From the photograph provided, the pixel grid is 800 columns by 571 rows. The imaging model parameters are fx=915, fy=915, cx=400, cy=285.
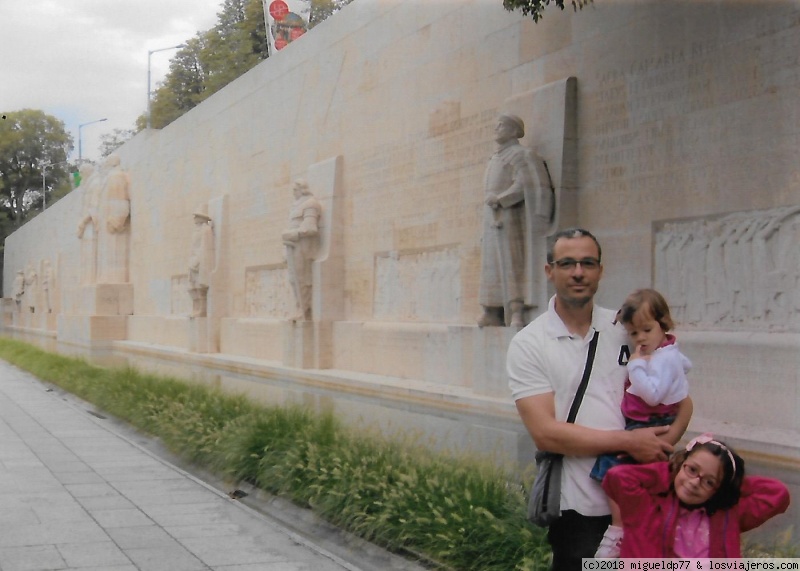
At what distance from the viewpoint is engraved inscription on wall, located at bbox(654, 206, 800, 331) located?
510 centimetres

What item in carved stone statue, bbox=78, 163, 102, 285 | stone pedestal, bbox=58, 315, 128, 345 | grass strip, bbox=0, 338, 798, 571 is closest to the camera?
grass strip, bbox=0, 338, 798, 571

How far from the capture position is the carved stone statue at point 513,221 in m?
6.71

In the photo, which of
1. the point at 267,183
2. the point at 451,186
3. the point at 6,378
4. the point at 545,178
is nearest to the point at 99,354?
the point at 6,378

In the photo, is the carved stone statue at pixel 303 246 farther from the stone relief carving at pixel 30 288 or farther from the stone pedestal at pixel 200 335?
the stone relief carving at pixel 30 288

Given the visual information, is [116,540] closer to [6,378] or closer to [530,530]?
[530,530]

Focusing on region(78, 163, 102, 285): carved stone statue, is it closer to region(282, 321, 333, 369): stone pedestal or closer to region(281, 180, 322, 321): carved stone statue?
region(281, 180, 322, 321): carved stone statue

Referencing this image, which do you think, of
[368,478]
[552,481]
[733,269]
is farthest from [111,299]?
[552,481]

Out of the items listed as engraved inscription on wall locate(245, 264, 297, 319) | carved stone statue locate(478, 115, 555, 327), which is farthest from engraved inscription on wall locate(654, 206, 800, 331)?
engraved inscription on wall locate(245, 264, 297, 319)

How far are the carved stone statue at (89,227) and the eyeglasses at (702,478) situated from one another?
65.9ft

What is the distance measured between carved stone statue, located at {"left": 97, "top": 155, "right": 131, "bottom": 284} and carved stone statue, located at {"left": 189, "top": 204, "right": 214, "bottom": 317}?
6509mm

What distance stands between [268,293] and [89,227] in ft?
36.9

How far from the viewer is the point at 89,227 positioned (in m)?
22.1

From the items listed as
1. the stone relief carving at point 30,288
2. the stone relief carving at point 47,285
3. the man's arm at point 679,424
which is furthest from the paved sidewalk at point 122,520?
the stone relief carving at point 30,288

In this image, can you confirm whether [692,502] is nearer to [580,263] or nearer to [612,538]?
[612,538]
